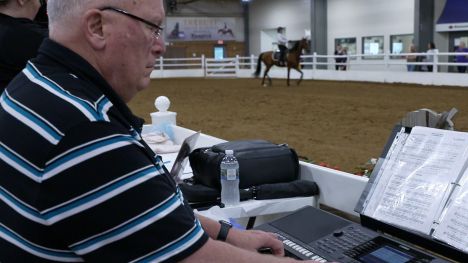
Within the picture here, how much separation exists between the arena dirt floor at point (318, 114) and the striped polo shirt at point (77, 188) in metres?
3.87

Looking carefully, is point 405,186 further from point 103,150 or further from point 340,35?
point 340,35

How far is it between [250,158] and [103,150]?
148cm

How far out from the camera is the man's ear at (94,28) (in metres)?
1.16

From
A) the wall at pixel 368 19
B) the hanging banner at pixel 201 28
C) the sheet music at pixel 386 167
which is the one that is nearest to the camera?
the sheet music at pixel 386 167

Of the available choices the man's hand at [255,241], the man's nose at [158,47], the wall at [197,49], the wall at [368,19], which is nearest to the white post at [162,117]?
the man's hand at [255,241]

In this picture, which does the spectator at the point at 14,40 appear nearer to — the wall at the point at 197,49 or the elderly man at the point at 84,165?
the elderly man at the point at 84,165

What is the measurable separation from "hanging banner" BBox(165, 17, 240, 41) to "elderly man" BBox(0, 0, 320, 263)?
2994 cm

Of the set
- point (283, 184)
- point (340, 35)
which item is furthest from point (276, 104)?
point (340, 35)

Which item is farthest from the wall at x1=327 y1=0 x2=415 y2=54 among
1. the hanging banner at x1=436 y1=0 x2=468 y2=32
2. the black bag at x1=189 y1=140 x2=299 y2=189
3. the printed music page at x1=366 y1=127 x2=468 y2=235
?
the printed music page at x1=366 y1=127 x2=468 y2=235

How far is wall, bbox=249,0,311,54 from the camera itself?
27656 millimetres

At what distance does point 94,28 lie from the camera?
1166mm

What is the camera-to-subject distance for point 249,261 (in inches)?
46.9

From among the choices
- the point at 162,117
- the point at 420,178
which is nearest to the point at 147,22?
the point at 420,178

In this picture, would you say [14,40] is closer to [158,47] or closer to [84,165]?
[158,47]
